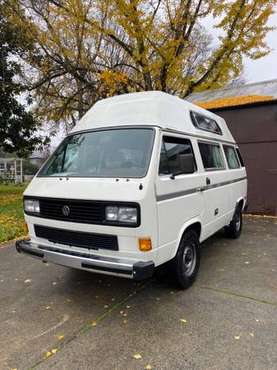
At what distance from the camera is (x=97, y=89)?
50.1ft

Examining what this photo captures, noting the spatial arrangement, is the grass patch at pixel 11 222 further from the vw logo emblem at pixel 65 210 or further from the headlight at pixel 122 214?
the headlight at pixel 122 214

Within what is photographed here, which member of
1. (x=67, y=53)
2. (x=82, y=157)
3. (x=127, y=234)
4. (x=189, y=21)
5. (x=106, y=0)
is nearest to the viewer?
(x=127, y=234)

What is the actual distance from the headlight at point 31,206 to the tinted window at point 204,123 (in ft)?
8.83

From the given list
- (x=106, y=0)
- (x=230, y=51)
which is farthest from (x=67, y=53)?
(x=230, y=51)

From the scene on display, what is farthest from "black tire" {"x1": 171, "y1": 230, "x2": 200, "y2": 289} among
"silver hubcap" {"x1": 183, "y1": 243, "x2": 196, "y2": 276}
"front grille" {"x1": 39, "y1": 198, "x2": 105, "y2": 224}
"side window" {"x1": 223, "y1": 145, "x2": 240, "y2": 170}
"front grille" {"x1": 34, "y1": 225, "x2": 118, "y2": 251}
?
"side window" {"x1": 223, "y1": 145, "x2": 240, "y2": 170}

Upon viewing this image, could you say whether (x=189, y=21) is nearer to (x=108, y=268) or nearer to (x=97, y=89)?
(x=97, y=89)

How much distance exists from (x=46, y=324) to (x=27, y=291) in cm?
105

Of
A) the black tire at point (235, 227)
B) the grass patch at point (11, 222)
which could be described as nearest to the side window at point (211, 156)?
the black tire at point (235, 227)

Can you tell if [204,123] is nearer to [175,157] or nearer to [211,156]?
[211,156]

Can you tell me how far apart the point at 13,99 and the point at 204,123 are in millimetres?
10905

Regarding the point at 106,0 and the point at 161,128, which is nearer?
the point at 161,128

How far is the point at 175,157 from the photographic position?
401cm

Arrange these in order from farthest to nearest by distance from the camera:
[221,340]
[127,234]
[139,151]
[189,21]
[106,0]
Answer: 1. [189,21]
2. [106,0]
3. [139,151]
4. [127,234]
5. [221,340]

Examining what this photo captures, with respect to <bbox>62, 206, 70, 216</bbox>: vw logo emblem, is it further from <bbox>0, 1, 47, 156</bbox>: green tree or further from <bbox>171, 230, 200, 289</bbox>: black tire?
<bbox>0, 1, 47, 156</bbox>: green tree
